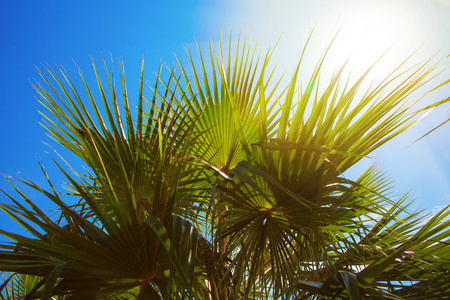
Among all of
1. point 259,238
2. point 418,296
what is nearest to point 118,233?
point 259,238

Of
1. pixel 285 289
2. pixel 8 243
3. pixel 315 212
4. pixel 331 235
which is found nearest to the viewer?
pixel 8 243

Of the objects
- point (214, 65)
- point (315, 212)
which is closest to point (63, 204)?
point (315, 212)

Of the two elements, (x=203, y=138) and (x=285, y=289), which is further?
(x=203, y=138)

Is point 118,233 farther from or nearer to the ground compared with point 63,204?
nearer to the ground

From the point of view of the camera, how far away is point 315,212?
1.65m

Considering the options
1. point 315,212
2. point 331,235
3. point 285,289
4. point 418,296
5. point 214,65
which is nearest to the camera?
point 418,296

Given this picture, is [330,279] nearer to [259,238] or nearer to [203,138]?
[259,238]

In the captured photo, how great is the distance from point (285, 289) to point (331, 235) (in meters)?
0.41

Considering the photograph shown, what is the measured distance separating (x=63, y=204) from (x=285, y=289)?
1152 mm

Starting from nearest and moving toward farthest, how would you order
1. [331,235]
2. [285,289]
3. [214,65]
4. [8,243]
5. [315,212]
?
[8,243]
[315,212]
[285,289]
[331,235]
[214,65]

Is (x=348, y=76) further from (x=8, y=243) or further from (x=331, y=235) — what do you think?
(x=8, y=243)

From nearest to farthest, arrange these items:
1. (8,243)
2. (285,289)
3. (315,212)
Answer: (8,243) < (315,212) < (285,289)

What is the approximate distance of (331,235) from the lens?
1935 millimetres

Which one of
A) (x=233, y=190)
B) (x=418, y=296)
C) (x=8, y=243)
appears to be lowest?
(x=418, y=296)
